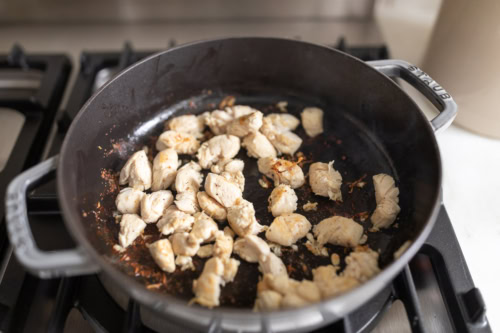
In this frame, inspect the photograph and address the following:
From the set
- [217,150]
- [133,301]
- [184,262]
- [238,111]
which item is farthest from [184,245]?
[238,111]

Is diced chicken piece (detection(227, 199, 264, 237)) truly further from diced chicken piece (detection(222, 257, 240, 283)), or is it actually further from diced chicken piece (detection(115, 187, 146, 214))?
diced chicken piece (detection(115, 187, 146, 214))

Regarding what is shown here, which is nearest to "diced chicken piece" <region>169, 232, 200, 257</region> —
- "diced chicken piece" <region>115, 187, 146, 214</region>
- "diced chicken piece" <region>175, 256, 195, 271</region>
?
"diced chicken piece" <region>175, 256, 195, 271</region>

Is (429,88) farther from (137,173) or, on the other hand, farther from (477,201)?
(137,173)

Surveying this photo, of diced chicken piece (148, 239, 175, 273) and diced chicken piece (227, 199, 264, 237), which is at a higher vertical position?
diced chicken piece (227, 199, 264, 237)

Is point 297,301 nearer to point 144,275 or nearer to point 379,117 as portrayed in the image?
point 144,275

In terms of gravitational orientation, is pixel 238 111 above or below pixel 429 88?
below

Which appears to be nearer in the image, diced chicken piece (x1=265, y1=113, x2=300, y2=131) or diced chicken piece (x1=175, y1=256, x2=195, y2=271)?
diced chicken piece (x1=175, y1=256, x2=195, y2=271)

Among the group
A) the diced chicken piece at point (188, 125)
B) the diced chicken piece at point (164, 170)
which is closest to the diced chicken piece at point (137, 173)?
the diced chicken piece at point (164, 170)

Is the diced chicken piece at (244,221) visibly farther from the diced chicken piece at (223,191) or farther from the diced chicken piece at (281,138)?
the diced chicken piece at (281,138)
